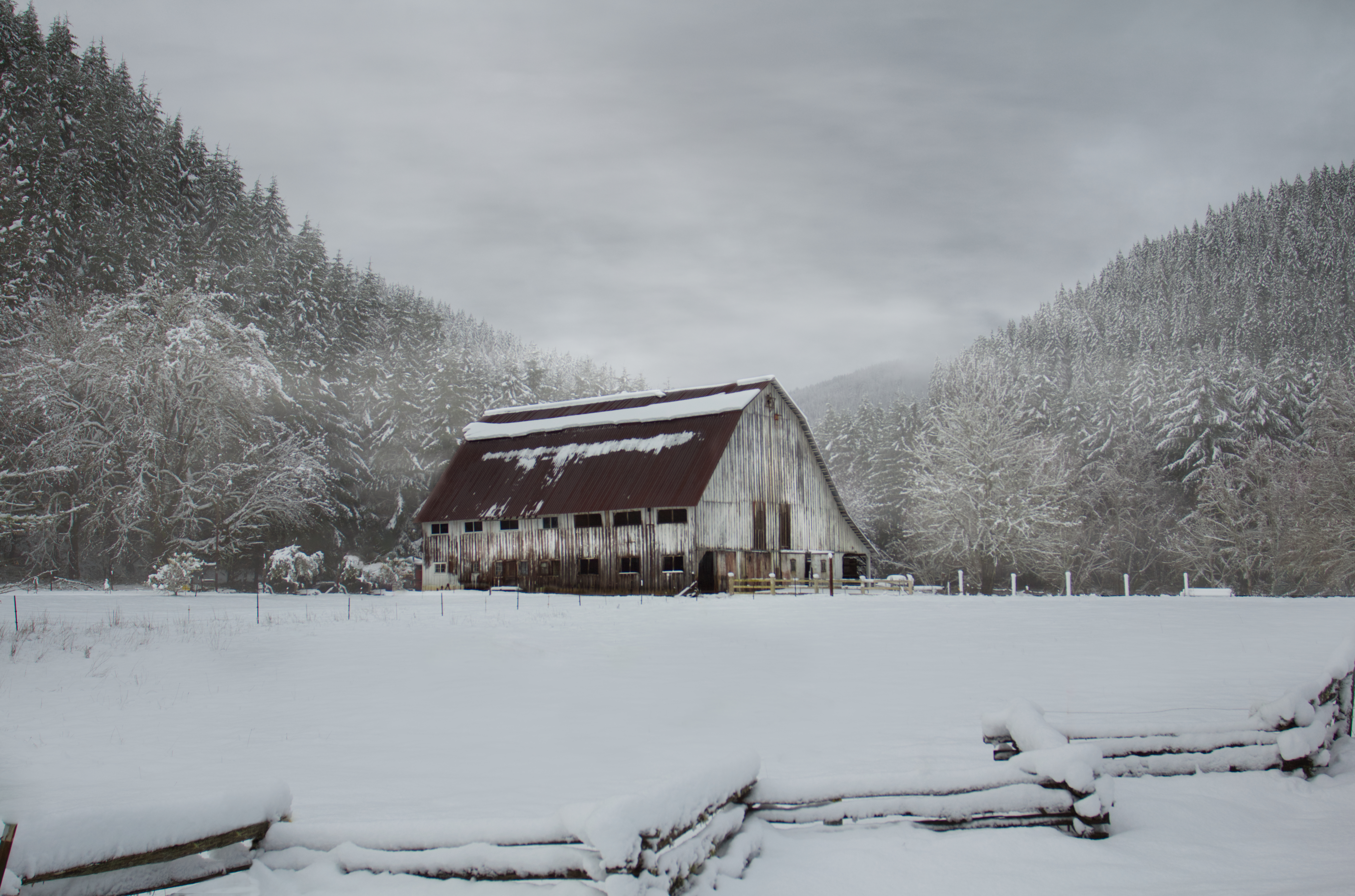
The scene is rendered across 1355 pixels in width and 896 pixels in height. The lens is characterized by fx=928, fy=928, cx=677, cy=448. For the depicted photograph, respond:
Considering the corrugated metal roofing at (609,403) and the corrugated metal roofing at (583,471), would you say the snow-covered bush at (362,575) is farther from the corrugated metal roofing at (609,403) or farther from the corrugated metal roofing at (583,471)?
the corrugated metal roofing at (609,403)

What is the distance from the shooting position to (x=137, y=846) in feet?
15.7

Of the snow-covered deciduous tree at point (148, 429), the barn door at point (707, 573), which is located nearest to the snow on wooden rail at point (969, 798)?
the barn door at point (707, 573)

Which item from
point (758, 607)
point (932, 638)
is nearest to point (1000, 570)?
point (758, 607)

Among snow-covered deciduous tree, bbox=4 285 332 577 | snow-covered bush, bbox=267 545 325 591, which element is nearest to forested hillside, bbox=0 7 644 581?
snow-covered deciduous tree, bbox=4 285 332 577

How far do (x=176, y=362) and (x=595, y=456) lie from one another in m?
20.0

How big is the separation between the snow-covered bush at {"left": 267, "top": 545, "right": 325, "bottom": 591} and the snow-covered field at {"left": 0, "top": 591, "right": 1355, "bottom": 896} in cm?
1250

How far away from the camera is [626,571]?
3747 cm

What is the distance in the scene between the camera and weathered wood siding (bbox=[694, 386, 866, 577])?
3719 centimetres

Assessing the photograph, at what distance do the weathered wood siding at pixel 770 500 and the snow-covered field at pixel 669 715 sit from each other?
40.2 feet

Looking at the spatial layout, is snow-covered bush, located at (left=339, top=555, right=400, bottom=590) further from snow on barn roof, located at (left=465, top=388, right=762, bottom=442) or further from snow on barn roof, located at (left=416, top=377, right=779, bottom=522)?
snow on barn roof, located at (left=465, top=388, right=762, bottom=442)

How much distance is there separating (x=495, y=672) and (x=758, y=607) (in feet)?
41.8

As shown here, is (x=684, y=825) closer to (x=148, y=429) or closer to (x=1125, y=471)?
(x=148, y=429)

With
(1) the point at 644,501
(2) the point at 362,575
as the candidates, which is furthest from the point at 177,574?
(1) the point at 644,501

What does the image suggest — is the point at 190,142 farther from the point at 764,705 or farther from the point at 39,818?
the point at 39,818
